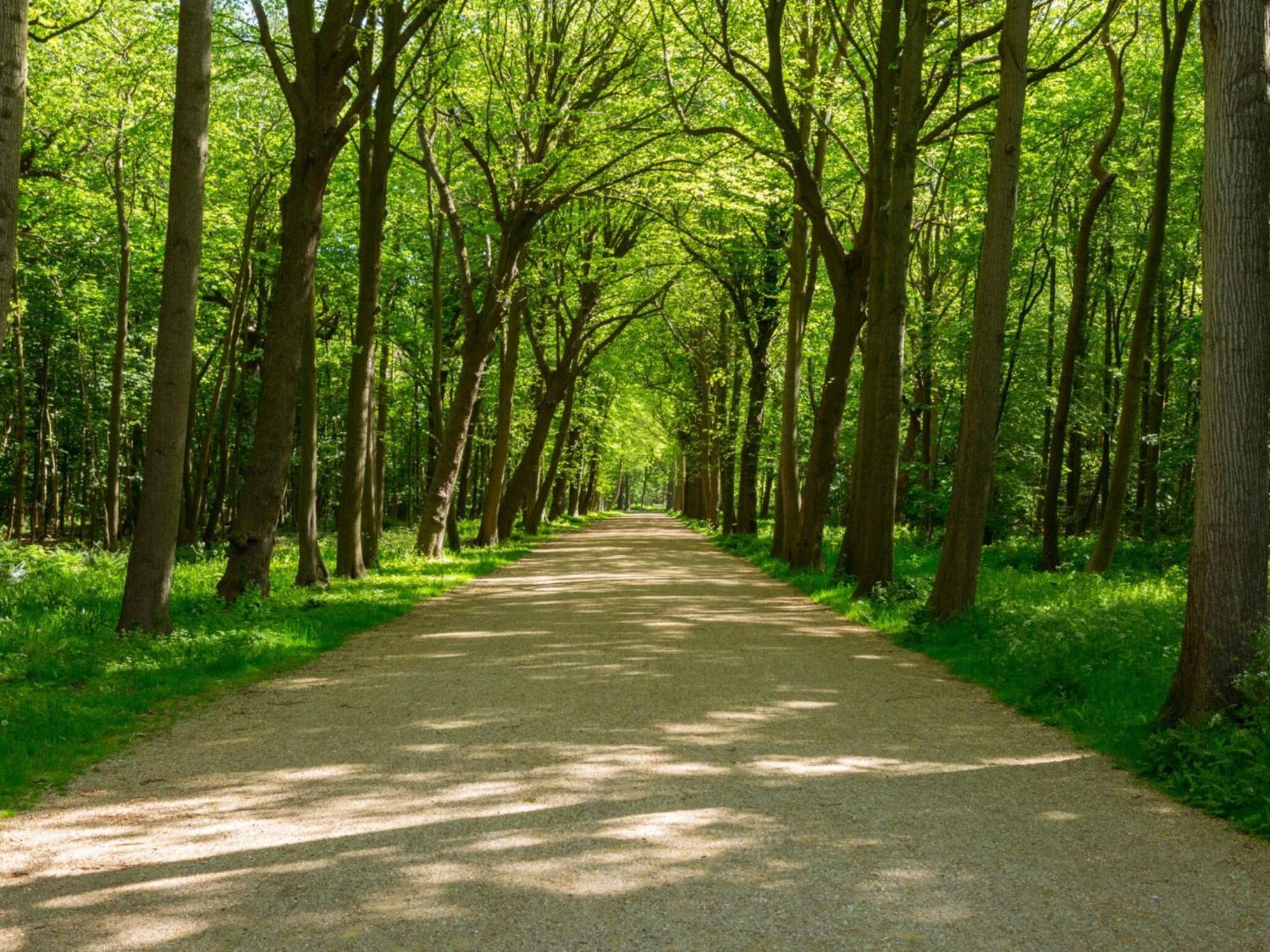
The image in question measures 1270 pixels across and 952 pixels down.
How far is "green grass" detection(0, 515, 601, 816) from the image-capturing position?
6.25m

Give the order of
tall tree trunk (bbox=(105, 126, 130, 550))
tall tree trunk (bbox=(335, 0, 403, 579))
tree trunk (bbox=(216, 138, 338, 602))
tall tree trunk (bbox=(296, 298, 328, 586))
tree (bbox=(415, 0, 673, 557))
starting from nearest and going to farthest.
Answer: tree trunk (bbox=(216, 138, 338, 602)) → tall tree trunk (bbox=(296, 298, 328, 586)) → tall tree trunk (bbox=(335, 0, 403, 579)) → tall tree trunk (bbox=(105, 126, 130, 550)) → tree (bbox=(415, 0, 673, 557))

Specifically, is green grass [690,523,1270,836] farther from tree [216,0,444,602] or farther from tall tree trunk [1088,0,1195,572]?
tree [216,0,444,602]

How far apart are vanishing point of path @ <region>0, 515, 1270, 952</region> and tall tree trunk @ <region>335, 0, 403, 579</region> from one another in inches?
319

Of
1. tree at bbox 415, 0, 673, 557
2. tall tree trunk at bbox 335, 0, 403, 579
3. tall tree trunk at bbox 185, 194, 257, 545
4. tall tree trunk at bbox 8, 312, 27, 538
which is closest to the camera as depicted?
tall tree trunk at bbox 335, 0, 403, 579

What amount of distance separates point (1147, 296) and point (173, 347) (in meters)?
13.5

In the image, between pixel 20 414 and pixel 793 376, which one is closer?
pixel 793 376

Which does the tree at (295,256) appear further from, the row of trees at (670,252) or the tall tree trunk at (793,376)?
the tall tree trunk at (793,376)

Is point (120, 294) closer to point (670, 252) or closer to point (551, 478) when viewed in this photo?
point (670, 252)

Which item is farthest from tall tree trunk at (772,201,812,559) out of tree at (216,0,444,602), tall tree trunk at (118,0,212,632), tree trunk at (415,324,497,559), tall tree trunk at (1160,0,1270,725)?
tall tree trunk at (1160,0,1270,725)

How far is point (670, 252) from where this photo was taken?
2720cm

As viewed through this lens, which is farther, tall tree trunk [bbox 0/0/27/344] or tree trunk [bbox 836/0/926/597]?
tree trunk [bbox 836/0/926/597]

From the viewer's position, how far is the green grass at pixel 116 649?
6254 mm

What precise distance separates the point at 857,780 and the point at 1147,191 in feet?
69.6

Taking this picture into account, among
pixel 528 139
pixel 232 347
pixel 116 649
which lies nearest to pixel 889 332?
pixel 116 649
